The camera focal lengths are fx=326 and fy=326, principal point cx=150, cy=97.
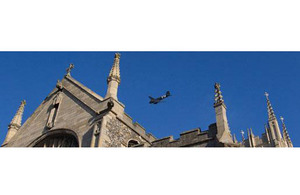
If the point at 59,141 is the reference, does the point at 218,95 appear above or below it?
above

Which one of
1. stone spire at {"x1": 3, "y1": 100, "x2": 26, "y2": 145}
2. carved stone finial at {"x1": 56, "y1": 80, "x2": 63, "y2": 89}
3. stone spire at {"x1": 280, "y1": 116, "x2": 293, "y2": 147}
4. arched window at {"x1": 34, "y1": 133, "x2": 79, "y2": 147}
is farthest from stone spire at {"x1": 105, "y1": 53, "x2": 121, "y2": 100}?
stone spire at {"x1": 280, "y1": 116, "x2": 293, "y2": 147}

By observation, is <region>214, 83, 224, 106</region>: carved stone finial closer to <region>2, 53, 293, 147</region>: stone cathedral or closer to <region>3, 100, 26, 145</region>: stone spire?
<region>2, 53, 293, 147</region>: stone cathedral

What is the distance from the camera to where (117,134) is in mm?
14562

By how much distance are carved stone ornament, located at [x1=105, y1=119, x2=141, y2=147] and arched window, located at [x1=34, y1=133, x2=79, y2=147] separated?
1.87 meters

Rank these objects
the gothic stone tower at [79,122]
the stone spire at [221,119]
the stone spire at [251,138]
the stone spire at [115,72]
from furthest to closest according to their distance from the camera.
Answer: the stone spire at [251,138] → the stone spire at [115,72] → the gothic stone tower at [79,122] → the stone spire at [221,119]

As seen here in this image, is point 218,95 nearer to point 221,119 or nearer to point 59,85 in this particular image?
point 221,119

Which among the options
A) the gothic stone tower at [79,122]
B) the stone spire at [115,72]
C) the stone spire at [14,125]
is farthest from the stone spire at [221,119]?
the stone spire at [14,125]

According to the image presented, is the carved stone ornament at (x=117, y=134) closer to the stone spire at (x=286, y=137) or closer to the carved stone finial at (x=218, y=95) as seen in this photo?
the carved stone finial at (x=218, y=95)

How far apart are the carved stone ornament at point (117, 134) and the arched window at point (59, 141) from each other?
187 centimetres

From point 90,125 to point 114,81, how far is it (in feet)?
8.78

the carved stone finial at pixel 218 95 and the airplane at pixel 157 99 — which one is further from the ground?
the airplane at pixel 157 99

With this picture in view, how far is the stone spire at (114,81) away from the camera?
15.4m

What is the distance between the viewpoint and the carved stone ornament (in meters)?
13.9

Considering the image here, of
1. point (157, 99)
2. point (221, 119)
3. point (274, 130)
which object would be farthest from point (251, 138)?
point (221, 119)
